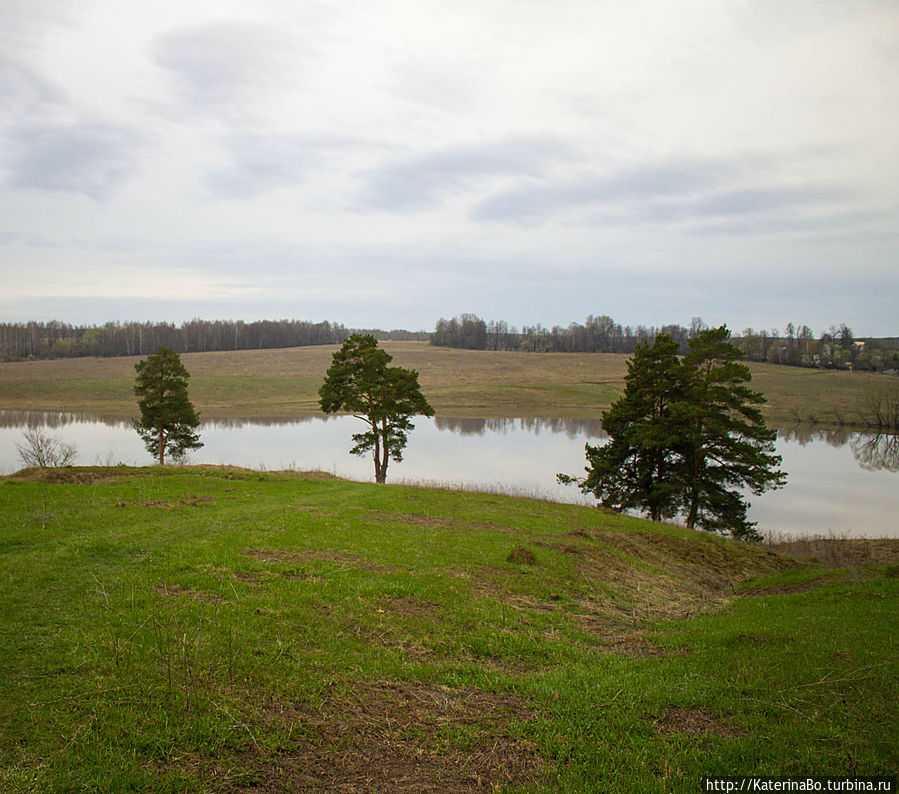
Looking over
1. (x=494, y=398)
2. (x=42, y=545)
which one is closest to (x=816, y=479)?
(x=42, y=545)

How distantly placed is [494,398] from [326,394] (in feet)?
191

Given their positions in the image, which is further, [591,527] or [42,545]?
[591,527]

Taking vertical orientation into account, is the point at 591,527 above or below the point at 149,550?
below

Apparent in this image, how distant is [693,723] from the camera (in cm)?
569

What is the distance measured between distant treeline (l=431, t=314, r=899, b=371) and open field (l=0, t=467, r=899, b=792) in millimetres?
127352

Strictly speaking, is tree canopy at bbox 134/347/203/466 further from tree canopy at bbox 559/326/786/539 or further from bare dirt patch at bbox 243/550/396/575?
bare dirt patch at bbox 243/550/396/575

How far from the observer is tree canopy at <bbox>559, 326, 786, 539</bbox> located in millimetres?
24578

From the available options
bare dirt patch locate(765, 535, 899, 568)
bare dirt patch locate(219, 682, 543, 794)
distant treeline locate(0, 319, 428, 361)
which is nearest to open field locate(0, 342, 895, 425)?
distant treeline locate(0, 319, 428, 361)

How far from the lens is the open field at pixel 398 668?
15.7ft

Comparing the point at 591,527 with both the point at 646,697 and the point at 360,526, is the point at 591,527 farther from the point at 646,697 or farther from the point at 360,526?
the point at 646,697

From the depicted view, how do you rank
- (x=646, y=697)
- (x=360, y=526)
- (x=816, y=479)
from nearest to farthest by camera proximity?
(x=646, y=697), (x=360, y=526), (x=816, y=479)

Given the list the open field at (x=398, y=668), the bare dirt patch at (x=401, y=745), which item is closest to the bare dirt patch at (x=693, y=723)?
the open field at (x=398, y=668)

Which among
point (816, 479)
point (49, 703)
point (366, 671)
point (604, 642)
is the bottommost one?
point (816, 479)

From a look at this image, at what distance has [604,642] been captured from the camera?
27.8ft
